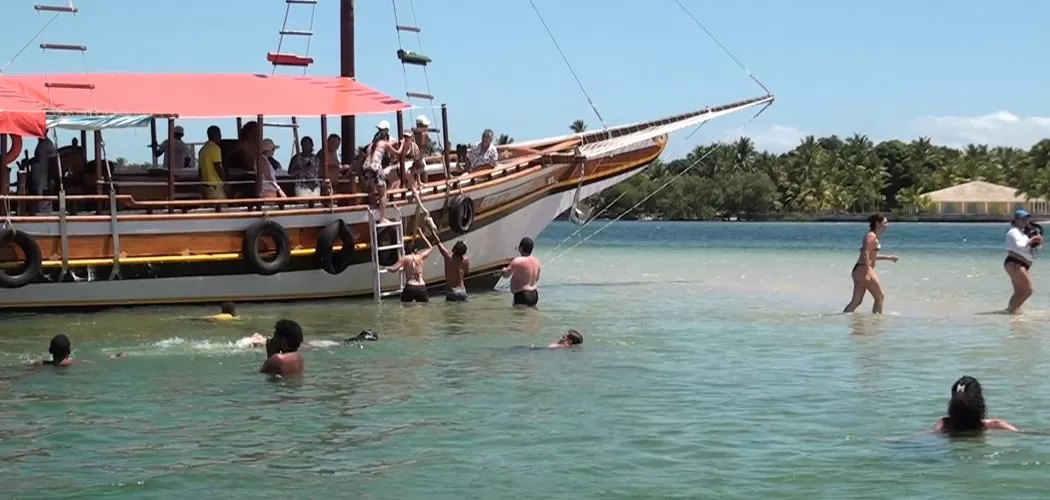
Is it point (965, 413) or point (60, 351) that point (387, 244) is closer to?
point (60, 351)

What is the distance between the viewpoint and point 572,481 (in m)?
8.79

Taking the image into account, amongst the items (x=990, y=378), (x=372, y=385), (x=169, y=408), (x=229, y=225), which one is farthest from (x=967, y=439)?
(x=229, y=225)

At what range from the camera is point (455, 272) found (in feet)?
70.4

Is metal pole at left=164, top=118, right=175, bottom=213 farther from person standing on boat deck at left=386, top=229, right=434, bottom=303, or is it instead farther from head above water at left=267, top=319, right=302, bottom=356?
head above water at left=267, top=319, right=302, bottom=356

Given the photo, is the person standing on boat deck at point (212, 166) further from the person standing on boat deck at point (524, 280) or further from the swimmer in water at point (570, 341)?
the swimmer in water at point (570, 341)

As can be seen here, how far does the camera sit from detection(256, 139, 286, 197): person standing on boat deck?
20.6 meters

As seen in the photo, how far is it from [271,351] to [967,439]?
21.0ft

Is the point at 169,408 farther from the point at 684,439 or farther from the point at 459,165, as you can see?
the point at 459,165

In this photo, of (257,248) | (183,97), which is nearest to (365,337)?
(257,248)

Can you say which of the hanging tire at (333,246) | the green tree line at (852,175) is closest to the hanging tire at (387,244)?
the hanging tire at (333,246)

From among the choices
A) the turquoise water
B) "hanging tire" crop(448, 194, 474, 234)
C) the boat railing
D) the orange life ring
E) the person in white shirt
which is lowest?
the turquoise water

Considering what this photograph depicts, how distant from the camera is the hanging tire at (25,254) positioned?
1834cm

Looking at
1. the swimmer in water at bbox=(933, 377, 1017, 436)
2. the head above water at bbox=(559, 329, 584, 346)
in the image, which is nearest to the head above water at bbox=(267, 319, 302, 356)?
the head above water at bbox=(559, 329, 584, 346)

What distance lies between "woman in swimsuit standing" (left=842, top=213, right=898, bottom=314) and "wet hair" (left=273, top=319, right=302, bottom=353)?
7932mm
